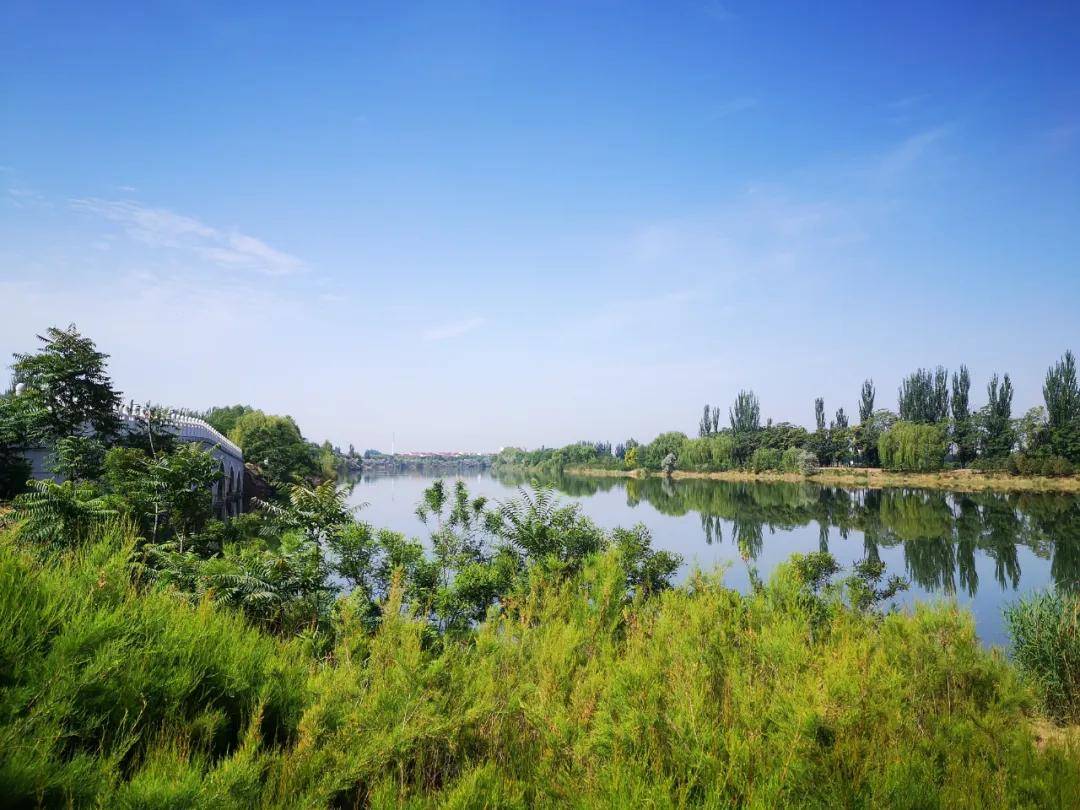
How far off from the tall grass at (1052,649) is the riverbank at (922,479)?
53264 mm

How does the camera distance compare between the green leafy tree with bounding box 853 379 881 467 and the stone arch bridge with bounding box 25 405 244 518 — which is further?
the green leafy tree with bounding box 853 379 881 467

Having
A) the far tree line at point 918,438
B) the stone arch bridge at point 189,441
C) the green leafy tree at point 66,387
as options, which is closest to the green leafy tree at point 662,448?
the far tree line at point 918,438

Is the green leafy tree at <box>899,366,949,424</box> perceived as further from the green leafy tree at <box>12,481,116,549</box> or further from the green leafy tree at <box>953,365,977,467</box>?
→ the green leafy tree at <box>12,481,116,549</box>

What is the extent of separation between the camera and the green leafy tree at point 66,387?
14562 mm

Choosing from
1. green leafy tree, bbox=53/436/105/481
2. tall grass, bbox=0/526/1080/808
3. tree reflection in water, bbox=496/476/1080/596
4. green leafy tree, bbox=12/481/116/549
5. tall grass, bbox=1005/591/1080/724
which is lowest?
tree reflection in water, bbox=496/476/1080/596

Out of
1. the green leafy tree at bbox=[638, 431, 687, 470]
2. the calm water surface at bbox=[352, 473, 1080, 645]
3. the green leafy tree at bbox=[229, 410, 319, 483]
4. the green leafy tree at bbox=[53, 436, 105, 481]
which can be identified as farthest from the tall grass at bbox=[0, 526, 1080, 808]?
the green leafy tree at bbox=[638, 431, 687, 470]

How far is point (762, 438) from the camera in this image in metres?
83.3

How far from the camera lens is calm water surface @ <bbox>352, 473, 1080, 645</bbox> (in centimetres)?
1892

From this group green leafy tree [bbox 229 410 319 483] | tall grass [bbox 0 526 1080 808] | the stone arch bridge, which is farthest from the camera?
green leafy tree [bbox 229 410 319 483]

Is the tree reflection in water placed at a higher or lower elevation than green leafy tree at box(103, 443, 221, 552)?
lower

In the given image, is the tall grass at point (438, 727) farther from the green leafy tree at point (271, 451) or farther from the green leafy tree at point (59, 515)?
the green leafy tree at point (271, 451)

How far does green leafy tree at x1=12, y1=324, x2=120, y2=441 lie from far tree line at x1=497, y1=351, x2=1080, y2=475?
220 ft

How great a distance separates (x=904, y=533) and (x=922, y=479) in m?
37.4

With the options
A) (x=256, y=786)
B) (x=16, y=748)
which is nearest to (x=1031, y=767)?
(x=256, y=786)
